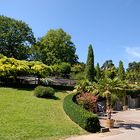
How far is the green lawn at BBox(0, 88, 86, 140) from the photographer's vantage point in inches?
747

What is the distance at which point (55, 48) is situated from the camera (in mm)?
71375

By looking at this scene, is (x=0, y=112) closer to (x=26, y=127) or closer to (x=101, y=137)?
(x=26, y=127)

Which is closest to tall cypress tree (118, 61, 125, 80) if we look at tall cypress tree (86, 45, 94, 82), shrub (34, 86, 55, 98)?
tall cypress tree (86, 45, 94, 82)

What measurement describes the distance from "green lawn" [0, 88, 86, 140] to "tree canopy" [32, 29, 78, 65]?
37.1m

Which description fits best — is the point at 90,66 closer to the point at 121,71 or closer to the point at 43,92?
the point at 43,92

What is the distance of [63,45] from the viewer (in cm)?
7125

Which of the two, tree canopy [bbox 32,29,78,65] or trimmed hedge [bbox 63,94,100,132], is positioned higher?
tree canopy [bbox 32,29,78,65]

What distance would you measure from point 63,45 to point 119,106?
33136 mm

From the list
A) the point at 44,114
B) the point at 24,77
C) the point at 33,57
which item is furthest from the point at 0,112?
the point at 33,57

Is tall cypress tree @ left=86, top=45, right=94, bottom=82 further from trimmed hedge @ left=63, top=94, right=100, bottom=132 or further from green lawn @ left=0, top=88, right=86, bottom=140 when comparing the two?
trimmed hedge @ left=63, top=94, right=100, bottom=132


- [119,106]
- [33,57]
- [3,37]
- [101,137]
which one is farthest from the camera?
[33,57]

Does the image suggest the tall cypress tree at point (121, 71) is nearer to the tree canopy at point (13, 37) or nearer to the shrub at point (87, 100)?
the tree canopy at point (13, 37)

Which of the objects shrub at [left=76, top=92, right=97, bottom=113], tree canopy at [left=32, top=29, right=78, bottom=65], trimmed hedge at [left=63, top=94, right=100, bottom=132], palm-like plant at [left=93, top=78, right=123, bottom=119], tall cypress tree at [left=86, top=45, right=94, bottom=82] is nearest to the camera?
trimmed hedge at [left=63, top=94, right=100, bottom=132]

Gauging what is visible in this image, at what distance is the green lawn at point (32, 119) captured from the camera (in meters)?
19.0
